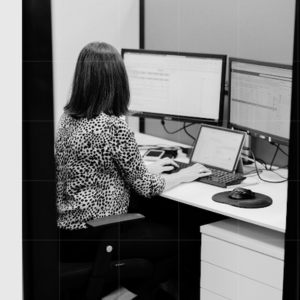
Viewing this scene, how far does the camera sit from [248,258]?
1.37 meters

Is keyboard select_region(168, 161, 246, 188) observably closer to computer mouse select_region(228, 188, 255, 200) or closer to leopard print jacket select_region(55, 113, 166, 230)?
computer mouse select_region(228, 188, 255, 200)

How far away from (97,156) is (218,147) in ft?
1.59

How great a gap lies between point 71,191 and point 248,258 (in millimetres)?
514

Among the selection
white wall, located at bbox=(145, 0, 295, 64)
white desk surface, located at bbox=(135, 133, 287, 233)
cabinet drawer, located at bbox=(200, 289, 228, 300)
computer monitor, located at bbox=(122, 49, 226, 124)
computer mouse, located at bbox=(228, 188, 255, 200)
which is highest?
white wall, located at bbox=(145, 0, 295, 64)

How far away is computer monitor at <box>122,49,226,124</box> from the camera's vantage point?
1.88m


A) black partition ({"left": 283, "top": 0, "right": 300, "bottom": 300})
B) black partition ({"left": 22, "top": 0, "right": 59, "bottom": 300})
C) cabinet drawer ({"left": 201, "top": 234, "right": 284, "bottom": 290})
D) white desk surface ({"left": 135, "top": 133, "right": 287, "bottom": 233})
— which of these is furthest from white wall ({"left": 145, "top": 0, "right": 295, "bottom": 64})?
black partition ({"left": 22, "top": 0, "right": 59, "bottom": 300})

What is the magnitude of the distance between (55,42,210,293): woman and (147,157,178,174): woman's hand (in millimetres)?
151

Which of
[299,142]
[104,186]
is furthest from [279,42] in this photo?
[299,142]

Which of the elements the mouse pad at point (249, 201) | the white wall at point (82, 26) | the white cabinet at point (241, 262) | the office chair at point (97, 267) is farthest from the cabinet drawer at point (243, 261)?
the white wall at point (82, 26)

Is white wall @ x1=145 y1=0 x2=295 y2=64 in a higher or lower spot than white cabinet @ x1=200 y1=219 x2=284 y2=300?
higher

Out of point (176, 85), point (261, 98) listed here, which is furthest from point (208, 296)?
point (176, 85)

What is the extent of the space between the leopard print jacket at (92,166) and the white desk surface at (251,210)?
129 millimetres

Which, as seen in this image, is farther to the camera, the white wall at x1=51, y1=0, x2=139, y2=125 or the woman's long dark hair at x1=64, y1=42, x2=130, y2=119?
the white wall at x1=51, y1=0, x2=139, y2=125

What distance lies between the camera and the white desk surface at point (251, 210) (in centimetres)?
134
